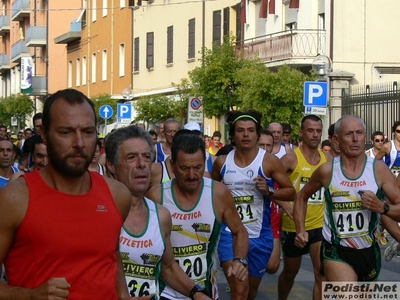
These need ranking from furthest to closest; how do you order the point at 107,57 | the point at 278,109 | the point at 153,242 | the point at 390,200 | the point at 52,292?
the point at 107,57
the point at 278,109
the point at 390,200
the point at 153,242
the point at 52,292

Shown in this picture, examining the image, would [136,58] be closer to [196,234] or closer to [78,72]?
[78,72]

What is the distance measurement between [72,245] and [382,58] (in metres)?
29.0

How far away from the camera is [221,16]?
3969 centimetres

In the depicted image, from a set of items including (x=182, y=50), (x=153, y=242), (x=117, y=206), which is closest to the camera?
(x=117, y=206)

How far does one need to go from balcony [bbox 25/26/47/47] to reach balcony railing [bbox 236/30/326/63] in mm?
35999

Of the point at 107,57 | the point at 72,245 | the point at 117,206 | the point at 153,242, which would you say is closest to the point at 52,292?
the point at 72,245

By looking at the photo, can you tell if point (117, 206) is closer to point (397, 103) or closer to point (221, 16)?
point (397, 103)

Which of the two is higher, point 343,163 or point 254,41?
point 254,41

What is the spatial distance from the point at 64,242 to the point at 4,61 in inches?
3299

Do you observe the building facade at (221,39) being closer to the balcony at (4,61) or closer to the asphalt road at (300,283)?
the asphalt road at (300,283)

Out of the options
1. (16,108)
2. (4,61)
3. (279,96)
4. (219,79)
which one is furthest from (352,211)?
(4,61)

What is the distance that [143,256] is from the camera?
5.66m

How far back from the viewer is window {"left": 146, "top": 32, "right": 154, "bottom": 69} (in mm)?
47156

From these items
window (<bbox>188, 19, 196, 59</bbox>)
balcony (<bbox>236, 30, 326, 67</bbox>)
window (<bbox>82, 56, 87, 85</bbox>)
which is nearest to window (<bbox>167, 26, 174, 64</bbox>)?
window (<bbox>188, 19, 196, 59</bbox>)
